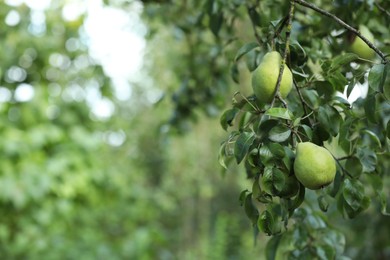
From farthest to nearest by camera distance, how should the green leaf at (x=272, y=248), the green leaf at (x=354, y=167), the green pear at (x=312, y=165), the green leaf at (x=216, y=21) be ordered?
the green leaf at (x=216, y=21) → the green leaf at (x=272, y=248) → the green leaf at (x=354, y=167) → the green pear at (x=312, y=165)

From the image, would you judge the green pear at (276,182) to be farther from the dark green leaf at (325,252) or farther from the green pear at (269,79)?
the dark green leaf at (325,252)

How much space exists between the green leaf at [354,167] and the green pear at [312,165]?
27 centimetres

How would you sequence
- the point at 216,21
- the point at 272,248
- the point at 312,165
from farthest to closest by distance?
the point at 216,21 < the point at 272,248 < the point at 312,165

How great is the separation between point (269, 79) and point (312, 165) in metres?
0.11

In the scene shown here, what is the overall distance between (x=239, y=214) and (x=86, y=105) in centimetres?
258

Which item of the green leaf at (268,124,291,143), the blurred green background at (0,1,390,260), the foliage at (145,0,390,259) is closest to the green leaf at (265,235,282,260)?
the foliage at (145,0,390,259)

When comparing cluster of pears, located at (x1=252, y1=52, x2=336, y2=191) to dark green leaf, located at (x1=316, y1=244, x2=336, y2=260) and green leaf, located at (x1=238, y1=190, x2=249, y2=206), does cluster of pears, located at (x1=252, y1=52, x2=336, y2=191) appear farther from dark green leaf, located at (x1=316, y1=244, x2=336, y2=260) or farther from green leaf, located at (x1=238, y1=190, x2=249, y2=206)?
dark green leaf, located at (x1=316, y1=244, x2=336, y2=260)

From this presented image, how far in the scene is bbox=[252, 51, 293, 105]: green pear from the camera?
63 centimetres

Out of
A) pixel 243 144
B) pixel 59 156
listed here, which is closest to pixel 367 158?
pixel 243 144

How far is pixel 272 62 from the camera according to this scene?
641 mm

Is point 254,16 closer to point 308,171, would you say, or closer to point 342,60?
point 342,60

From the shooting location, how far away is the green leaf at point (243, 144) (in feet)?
2.00

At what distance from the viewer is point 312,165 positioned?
589 millimetres

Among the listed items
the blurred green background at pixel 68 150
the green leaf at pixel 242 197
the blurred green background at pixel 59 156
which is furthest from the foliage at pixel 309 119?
the blurred green background at pixel 59 156
